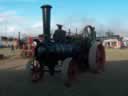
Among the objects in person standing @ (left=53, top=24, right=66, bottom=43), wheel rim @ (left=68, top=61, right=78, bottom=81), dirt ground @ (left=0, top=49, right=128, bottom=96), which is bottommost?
dirt ground @ (left=0, top=49, right=128, bottom=96)

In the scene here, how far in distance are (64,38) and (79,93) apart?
255cm

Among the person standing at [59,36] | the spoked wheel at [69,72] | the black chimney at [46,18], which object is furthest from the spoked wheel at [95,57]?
the black chimney at [46,18]

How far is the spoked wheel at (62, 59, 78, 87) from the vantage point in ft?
23.6

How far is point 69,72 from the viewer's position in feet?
24.2

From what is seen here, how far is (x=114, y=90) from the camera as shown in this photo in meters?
6.33

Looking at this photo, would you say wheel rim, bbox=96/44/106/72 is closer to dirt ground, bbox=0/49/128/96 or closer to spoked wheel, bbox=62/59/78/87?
dirt ground, bbox=0/49/128/96

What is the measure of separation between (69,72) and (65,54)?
772 millimetres

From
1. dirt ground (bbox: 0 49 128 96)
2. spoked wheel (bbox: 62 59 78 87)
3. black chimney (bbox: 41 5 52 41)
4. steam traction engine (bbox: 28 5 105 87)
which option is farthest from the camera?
black chimney (bbox: 41 5 52 41)

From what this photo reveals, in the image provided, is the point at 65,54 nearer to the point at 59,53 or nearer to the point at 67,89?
the point at 59,53

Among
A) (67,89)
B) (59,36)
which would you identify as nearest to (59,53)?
(59,36)

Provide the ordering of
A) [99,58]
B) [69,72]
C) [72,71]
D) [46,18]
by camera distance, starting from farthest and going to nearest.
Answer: [99,58] → [46,18] → [72,71] → [69,72]

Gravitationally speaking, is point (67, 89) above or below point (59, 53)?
below

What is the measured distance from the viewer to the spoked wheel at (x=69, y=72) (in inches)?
283

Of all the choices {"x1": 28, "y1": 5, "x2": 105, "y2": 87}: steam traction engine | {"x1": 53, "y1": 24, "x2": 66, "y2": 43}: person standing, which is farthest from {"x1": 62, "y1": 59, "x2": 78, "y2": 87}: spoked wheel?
{"x1": 53, "y1": 24, "x2": 66, "y2": 43}: person standing
